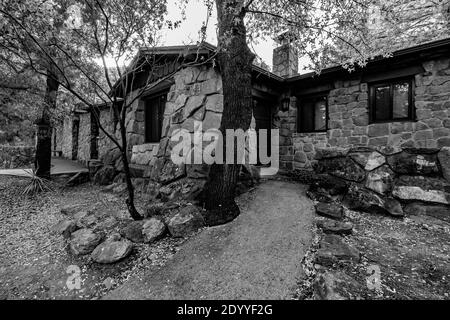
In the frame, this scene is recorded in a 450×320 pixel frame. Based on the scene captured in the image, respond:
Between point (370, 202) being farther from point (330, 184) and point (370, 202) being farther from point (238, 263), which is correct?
point (238, 263)

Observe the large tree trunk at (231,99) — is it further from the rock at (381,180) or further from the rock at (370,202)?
the rock at (381,180)

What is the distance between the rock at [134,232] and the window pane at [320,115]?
18.7ft

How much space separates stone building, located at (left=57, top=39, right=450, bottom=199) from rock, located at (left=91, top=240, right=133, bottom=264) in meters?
1.54

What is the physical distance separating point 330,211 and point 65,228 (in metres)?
4.93

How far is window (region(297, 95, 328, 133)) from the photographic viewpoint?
6.43m

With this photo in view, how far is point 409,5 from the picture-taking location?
7.26 m

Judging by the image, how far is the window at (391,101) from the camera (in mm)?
5027

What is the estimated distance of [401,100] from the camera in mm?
5109

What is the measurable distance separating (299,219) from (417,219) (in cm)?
241

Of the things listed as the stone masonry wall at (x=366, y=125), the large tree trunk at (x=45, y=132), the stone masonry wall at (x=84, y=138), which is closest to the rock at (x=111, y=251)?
the large tree trunk at (x=45, y=132)

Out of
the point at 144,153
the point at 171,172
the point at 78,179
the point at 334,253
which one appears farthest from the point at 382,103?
the point at 78,179

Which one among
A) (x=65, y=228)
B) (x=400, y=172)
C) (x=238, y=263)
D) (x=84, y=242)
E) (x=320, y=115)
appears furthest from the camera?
(x=320, y=115)

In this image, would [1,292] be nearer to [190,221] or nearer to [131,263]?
[131,263]

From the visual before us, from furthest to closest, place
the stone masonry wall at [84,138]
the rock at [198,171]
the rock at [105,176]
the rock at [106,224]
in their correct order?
the stone masonry wall at [84,138] < the rock at [105,176] < the rock at [198,171] < the rock at [106,224]
